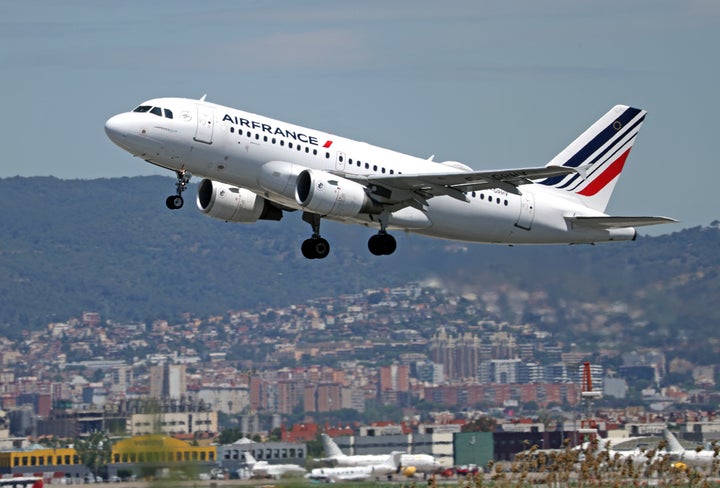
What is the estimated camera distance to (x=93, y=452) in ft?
149

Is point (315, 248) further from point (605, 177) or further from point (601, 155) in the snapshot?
point (601, 155)

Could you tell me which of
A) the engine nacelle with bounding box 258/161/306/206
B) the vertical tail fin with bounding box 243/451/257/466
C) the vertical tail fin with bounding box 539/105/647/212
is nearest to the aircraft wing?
the engine nacelle with bounding box 258/161/306/206

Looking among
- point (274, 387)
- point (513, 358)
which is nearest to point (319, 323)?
point (274, 387)

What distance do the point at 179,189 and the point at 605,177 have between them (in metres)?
15.3

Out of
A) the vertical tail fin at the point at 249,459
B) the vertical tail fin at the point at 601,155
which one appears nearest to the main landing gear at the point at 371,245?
the vertical tail fin at the point at 601,155

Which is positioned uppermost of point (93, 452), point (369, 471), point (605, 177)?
point (605, 177)

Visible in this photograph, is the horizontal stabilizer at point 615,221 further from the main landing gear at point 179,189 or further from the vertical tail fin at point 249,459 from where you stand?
the vertical tail fin at point 249,459

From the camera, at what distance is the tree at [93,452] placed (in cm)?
4158

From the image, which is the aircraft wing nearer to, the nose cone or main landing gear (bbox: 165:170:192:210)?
main landing gear (bbox: 165:170:192:210)

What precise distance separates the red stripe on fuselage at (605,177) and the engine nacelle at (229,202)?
1041 centimetres

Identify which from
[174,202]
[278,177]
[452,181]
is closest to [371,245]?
[452,181]

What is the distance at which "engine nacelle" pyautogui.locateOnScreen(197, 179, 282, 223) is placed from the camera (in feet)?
139

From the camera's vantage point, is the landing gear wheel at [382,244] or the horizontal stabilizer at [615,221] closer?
the horizontal stabilizer at [615,221]

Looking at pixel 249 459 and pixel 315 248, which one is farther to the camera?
pixel 249 459
